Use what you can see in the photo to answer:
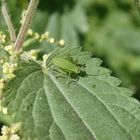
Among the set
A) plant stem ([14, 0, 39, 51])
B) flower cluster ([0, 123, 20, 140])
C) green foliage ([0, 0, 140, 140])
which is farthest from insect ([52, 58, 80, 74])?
flower cluster ([0, 123, 20, 140])

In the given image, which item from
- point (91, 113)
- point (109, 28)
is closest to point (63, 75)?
point (91, 113)

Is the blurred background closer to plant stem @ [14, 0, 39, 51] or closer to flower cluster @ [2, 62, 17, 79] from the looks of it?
plant stem @ [14, 0, 39, 51]

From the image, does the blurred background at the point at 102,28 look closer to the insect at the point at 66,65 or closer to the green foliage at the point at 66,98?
the green foliage at the point at 66,98

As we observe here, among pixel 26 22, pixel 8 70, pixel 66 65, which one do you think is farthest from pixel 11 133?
pixel 26 22

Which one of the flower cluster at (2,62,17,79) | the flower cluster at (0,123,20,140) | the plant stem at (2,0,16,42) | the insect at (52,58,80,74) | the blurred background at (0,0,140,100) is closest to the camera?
the flower cluster at (0,123,20,140)

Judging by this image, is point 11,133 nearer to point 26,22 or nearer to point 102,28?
point 26,22
